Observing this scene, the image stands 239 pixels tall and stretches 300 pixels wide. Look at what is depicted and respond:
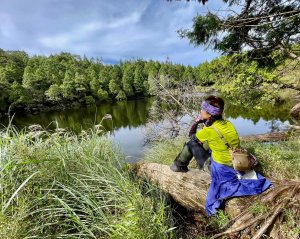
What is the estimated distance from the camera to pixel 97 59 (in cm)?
8294

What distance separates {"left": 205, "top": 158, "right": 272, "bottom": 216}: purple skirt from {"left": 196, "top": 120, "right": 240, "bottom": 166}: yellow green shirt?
0.09 meters

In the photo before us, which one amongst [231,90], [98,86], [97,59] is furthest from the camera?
[97,59]

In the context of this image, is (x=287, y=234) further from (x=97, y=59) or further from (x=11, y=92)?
(x=97, y=59)

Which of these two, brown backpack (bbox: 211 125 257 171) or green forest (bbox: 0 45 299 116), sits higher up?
green forest (bbox: 0 45 299 116)

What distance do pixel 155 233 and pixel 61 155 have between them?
1.15m

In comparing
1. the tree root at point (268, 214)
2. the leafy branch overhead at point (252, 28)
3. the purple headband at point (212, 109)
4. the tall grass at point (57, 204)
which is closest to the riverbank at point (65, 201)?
the tall grass at point (57, 204)

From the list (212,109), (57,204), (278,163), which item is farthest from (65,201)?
(278,163)

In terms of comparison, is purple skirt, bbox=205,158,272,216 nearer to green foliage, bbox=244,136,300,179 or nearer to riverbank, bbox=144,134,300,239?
riverbank, bbox=144,134,300,239

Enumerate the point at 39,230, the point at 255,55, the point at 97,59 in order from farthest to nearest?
the point at 97,59
the point at 255,55
the point at 39,230

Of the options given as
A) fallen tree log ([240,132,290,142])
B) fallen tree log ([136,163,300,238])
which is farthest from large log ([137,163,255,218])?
fallen tree log ([240,132,290,142])

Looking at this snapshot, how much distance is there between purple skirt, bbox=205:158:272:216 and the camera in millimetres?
2438

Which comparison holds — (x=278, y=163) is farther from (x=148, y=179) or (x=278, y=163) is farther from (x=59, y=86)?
(x=59, y=86)

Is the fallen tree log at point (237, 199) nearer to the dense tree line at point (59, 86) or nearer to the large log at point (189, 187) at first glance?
the large log at point (189, 187)

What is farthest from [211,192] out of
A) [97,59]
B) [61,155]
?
Answer: [97,59]
